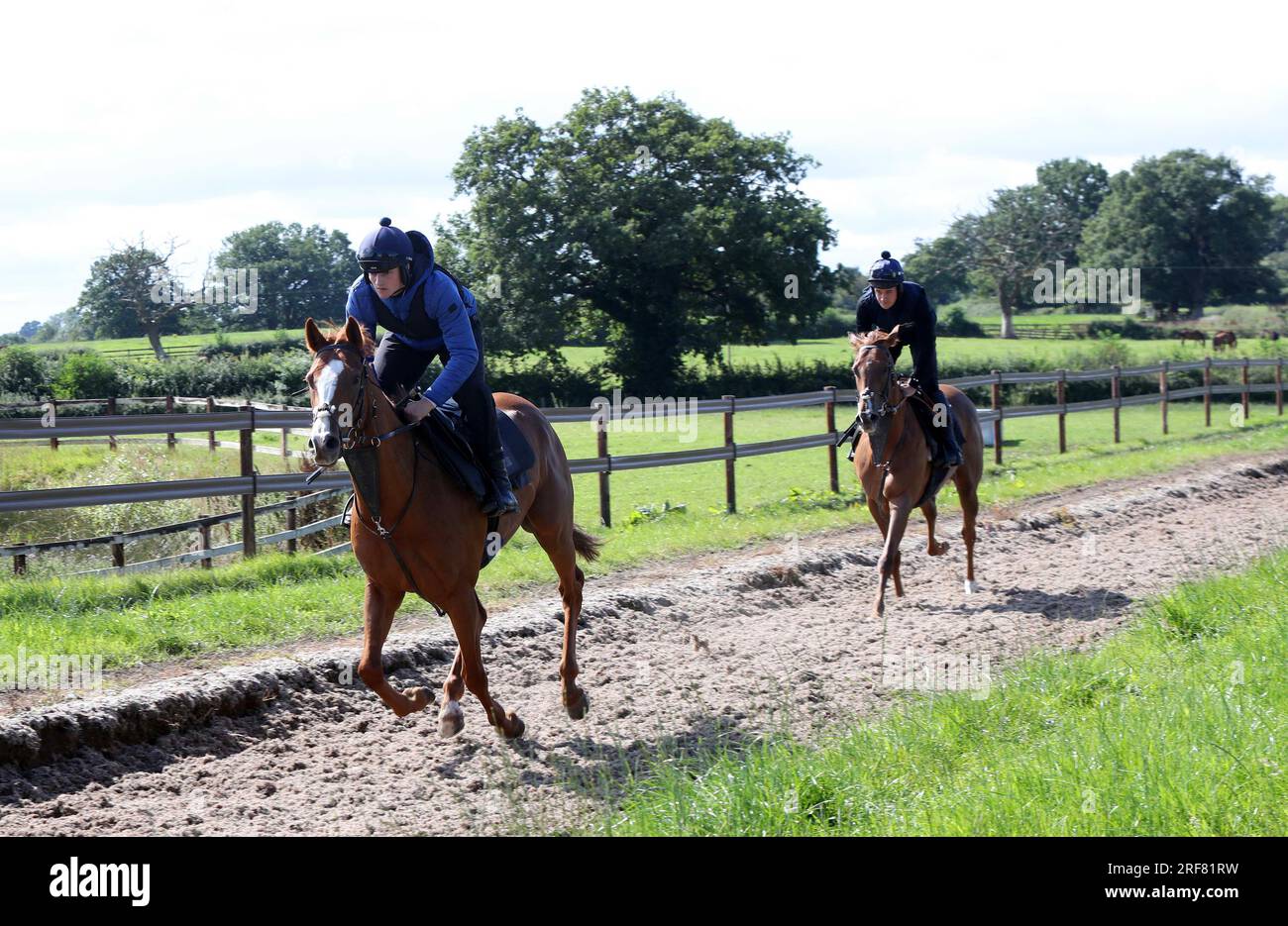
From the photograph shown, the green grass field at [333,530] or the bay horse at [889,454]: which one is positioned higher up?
the bay horse at [889,454]

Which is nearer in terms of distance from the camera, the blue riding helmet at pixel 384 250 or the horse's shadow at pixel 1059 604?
the blue riding helmet at pixel 384 250

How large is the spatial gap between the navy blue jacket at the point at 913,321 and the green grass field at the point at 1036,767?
3823 millimetres

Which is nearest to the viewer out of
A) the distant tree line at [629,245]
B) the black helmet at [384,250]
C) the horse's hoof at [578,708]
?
the black helmet at [384,250]

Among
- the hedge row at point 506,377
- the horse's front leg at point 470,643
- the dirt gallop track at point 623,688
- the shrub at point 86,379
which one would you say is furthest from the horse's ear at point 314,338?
the shrub at point 86,379

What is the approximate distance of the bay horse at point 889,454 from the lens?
9.14m

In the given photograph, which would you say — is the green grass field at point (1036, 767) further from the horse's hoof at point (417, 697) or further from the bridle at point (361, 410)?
the bridle at point (361, 410)

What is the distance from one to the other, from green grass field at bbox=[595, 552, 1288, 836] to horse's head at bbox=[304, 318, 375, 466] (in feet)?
6.62

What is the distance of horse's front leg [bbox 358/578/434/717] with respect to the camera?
18.6 ft

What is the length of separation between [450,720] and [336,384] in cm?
189

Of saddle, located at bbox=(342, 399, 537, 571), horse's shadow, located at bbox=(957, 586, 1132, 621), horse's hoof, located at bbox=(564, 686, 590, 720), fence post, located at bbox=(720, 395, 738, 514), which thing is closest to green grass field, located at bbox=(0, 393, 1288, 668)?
Result: fence post, located at bbox=(720, 395, 738, 514)

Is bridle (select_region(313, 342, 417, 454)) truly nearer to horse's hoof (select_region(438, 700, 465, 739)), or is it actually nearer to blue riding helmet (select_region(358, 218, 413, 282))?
blue riding helmet (select_region(358, 218, 413, 282))

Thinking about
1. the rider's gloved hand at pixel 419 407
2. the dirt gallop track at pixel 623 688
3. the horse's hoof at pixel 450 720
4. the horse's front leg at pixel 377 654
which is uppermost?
the rider's gloved hand at pixel 419 407

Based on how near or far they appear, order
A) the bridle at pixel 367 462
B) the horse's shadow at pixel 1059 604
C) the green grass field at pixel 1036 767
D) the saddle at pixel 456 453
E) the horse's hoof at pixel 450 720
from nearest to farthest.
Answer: the green grass field at pixel 1036 767
the bridle at pixel 367 462
the horse's hoof at pixel 450 720
the saddle at pixel 456 453
the horse's shadow at pixel 1059 604

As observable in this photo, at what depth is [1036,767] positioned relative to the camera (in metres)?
4.57
